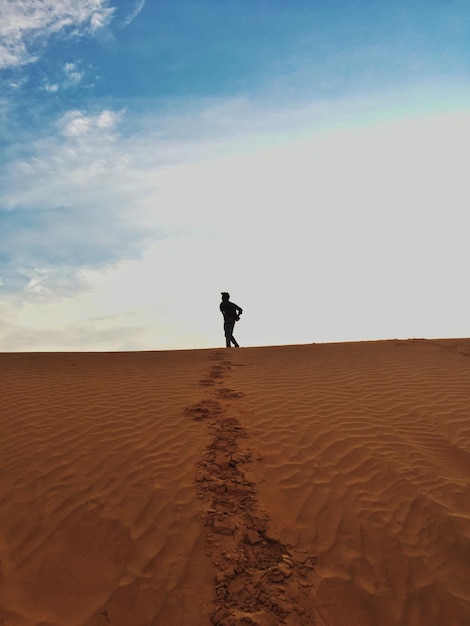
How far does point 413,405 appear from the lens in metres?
7.54

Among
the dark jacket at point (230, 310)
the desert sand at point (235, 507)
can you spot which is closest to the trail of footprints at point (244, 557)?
the desert sand at point (235, 507)

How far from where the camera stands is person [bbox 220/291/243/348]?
14.4m

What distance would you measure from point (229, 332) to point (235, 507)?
10396 mm

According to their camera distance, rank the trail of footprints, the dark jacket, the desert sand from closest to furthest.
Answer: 1. the trail of footprints
2. the desert sand
3. the dark jacket

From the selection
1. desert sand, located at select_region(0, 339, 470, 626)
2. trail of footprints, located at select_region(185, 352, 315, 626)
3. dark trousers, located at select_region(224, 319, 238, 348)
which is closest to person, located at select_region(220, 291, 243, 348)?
dark trousers, located at select_region(224, 319, 238, 348)

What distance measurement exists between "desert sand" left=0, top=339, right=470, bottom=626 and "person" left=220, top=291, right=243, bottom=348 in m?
6.14

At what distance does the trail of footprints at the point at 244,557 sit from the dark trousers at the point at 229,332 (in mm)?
8964

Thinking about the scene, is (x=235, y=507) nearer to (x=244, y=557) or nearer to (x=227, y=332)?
(x=244, y=557)

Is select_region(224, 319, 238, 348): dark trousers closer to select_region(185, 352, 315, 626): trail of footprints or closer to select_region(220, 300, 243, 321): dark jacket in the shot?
select_region(220, 300, 243, 321): dark jacket

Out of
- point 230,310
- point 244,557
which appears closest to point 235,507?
point 244,557

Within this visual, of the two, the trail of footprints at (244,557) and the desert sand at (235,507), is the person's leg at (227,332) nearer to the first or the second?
the desert sand at (235,507)

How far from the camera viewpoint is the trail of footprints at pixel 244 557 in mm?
3346

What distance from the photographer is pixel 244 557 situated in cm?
385

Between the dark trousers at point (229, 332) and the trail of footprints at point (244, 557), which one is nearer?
the trail of footprints at point (244, 557)
